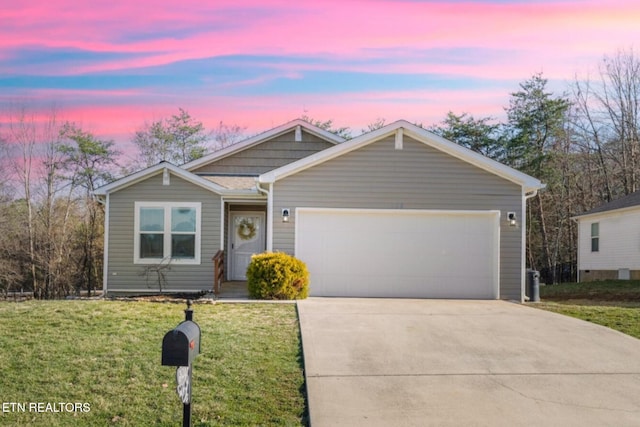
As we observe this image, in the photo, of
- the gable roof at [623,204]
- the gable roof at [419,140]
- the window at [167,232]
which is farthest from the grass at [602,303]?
the window at [167,232]

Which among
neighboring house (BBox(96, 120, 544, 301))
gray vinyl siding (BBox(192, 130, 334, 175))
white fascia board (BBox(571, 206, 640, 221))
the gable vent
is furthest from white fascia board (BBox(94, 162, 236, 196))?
white fascia board (BBox(571, 206, 640, 221))

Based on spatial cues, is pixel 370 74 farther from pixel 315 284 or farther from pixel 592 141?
pixel 592 141

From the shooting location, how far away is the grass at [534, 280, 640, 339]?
1181 cm

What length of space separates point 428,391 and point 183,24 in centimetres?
948

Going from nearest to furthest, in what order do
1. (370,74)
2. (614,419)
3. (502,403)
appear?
1. (614,419)
2. (502,403)
3. (370,74)

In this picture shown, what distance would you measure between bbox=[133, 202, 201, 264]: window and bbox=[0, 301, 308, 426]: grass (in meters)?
5.34

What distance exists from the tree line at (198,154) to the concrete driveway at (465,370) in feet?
52.3

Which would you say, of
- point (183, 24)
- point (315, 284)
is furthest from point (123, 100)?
point (315, 284)

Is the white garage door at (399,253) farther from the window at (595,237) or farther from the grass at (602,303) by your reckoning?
the window at (595,237)

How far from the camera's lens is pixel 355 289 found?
591 inches

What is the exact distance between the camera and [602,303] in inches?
666

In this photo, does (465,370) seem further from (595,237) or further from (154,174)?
(595,237)

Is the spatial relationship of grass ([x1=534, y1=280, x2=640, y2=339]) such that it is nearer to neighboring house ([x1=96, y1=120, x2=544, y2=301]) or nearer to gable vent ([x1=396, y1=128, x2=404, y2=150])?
neighboring house ([x1=96, y1=120, x2=544, y2=301])

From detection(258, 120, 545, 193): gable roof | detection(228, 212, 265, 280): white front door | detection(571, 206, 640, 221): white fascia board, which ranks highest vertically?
detection(258, 120, 545, 193): gable roof
